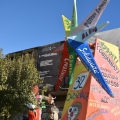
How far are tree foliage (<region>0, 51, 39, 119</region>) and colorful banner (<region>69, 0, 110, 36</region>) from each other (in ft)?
21.9

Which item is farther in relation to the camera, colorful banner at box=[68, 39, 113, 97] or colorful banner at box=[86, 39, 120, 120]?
colorful banner at box=[86, 39, 120, 120]

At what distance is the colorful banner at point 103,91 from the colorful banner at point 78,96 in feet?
0.93

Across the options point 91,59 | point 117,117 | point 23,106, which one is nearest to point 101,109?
point 117,117

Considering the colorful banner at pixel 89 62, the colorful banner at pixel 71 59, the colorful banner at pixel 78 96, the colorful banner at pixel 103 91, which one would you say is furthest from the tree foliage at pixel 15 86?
the colorful banner at pixel 89 62

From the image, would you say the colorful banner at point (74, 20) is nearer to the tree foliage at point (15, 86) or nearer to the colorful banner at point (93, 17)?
the colorful banner at point (93, 17)

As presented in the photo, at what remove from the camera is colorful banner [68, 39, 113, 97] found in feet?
39.3

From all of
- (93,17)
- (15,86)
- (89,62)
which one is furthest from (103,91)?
(15,86)

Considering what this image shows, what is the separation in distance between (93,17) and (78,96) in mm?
3923

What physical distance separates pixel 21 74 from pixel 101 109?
7251 mm

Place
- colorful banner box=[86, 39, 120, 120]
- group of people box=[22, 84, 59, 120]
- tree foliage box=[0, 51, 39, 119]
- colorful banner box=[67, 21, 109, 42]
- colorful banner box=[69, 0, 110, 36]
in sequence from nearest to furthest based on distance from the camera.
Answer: colorful banner box=[67, 21, 109, 42] < group of people box=[22, 84, 59, 120] < colorful banner box=[69, 0, 110, 36] < colorful banner box=[86, 39, 120, 120] < tree foliage box=[0, 51, 39, 119]

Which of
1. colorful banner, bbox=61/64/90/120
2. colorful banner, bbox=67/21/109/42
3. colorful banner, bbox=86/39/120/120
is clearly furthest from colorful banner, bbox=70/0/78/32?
colorful banner, bbox=61/64/90/120

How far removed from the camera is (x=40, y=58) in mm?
29609

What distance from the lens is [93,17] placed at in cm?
1296

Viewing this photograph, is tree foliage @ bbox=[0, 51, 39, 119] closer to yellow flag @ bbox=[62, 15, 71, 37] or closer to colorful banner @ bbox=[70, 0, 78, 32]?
yellow flag @ bbox=[62, 15, 71, 37]
